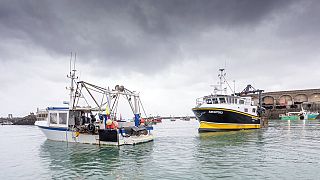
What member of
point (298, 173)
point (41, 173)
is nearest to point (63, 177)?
point (41, 173)

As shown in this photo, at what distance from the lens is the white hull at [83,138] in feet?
75.9

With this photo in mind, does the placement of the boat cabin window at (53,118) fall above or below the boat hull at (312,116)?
above

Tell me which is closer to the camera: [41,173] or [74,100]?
[41,173]

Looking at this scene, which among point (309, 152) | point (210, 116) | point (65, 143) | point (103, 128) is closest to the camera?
point (309, 152)

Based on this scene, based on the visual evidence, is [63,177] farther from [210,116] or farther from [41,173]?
[210,116]

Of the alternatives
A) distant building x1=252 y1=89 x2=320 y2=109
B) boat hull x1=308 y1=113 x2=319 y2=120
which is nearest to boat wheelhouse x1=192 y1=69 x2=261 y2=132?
boat hull x1=308 y1=113 x2=319 y2=120

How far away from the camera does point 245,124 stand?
130ft

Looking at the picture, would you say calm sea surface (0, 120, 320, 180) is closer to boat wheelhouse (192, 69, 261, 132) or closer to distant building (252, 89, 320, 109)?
boat wheelhouse (192, 69, 261, 132)

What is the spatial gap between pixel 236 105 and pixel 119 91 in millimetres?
18707

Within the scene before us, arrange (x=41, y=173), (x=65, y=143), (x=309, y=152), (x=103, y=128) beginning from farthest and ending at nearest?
(x=65, y=143) < (x=103, y=128) < (x=309, y=152) < (x=41, y=173)

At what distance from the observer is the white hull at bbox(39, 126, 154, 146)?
75.9 ft

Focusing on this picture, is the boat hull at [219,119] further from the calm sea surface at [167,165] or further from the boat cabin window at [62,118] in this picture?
the boat cabin window at [62,118]

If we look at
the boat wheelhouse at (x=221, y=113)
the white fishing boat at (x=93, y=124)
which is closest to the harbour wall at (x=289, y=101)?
the boat wheelhouse at (x=221, y=113)

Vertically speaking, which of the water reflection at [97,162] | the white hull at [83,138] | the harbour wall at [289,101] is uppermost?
the harbour wall at [289,101]
